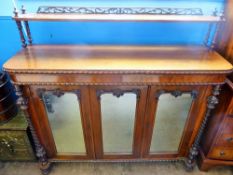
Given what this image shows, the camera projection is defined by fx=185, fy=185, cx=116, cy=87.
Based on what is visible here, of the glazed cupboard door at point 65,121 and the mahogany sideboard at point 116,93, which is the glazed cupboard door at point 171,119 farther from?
the glazed cupboard door at point 65,121

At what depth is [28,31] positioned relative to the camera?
4.02 ft

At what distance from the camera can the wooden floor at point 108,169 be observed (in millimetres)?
1500

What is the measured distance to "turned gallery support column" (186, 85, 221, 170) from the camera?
1.11m

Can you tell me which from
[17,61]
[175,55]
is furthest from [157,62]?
[17,61]

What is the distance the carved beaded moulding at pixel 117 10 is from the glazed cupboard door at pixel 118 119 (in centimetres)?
54

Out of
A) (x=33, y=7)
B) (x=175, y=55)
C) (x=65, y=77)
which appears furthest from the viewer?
(x=33, y=7)

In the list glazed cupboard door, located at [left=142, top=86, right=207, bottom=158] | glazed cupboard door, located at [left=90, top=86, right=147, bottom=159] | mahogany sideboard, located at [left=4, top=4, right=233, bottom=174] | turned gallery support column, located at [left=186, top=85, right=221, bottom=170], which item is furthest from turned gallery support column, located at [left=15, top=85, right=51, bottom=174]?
turned gallery support column, located at [left=186, top=85, right=221, bottom=170]

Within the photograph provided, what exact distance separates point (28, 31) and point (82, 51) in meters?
0.39

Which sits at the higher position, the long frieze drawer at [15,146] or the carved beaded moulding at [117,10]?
the carved beaded moulding at [117,10]

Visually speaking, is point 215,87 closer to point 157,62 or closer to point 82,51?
point 157,62

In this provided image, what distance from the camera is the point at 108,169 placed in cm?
153

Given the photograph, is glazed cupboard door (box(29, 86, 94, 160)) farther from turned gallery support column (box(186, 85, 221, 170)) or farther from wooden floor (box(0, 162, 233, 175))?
turned gallery support column (box(186, 85, 221, 170))

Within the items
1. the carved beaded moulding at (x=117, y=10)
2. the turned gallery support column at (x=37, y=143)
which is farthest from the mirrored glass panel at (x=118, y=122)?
the carved beaded moulding at (x=117, y=10)

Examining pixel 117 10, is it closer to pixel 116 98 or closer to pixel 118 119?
pixel 116 98
